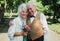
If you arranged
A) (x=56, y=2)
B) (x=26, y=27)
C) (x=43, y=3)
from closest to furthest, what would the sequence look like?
(x=26, y=27) → (x=56, y=2) → (x=43, y=3)

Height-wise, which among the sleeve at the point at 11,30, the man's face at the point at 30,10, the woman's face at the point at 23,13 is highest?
the man's face at the point at 30,10

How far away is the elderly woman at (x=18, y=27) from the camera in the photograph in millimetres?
4020

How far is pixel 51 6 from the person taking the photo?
26500mm

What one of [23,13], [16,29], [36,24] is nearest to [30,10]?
[23,13]

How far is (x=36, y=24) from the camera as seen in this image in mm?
4043

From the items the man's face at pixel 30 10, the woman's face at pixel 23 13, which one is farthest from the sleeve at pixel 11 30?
the man's face at pixel 30 10

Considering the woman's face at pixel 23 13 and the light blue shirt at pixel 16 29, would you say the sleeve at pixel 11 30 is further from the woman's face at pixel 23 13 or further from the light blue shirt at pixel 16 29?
the woman's face at pixel 23 13

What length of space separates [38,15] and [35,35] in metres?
0.36

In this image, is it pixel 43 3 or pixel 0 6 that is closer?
pixel 0 6

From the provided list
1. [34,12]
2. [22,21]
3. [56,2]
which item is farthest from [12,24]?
[56,2]

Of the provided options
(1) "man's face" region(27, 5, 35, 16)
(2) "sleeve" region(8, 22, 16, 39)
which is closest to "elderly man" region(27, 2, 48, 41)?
(1) "man's face" region(27, 5, 35, 16)

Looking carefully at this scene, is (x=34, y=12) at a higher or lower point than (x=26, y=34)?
higher

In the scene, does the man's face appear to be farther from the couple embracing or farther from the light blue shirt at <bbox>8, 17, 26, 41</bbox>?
the light blue shirt at <bbox>8, 17, 26, 41</bbox>

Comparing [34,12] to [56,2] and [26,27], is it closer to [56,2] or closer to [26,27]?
[26,27]
